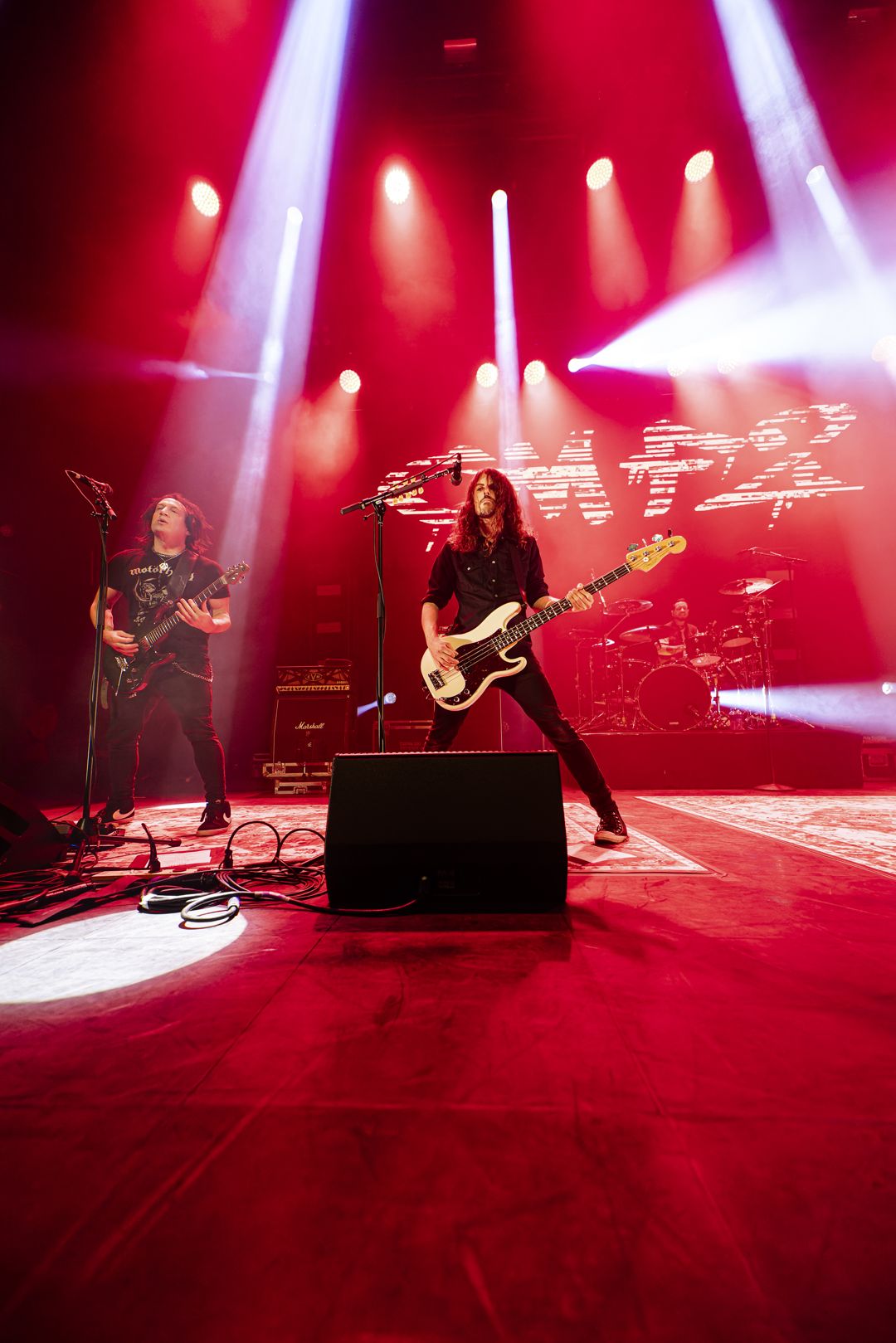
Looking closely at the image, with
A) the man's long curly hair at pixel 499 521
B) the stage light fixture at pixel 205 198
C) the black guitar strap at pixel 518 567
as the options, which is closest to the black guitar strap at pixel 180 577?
the man's long curly hair at pixel 499 521

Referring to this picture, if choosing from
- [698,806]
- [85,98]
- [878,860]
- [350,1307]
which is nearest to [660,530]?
[698,806]

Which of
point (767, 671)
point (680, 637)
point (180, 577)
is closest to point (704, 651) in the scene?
point (680, 637)

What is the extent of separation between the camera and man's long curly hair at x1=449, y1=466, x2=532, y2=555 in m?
3.15

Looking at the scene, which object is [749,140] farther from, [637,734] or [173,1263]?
[173,1263]

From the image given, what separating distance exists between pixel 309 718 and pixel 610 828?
14.6 feet

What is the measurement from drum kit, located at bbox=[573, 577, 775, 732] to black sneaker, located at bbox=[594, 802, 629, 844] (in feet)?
11.7

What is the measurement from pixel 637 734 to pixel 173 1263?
599 cm

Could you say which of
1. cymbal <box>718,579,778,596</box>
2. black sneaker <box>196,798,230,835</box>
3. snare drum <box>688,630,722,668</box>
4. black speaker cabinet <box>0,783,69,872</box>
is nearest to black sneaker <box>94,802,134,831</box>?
black sneaker <box>196,798,230,835</box>

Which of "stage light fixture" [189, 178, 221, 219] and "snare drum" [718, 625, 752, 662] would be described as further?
"snare drum" [718, 625, 752, 662]

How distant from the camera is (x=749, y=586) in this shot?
653 cm

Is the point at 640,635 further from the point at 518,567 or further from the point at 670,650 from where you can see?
the point at 518,567

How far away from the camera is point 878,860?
104 inches

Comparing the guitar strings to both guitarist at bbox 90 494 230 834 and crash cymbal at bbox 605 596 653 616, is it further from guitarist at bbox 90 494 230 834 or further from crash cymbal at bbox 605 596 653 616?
crash cymbal at bbox 605 596 653 616

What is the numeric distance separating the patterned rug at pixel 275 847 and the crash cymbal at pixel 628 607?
300 cm
